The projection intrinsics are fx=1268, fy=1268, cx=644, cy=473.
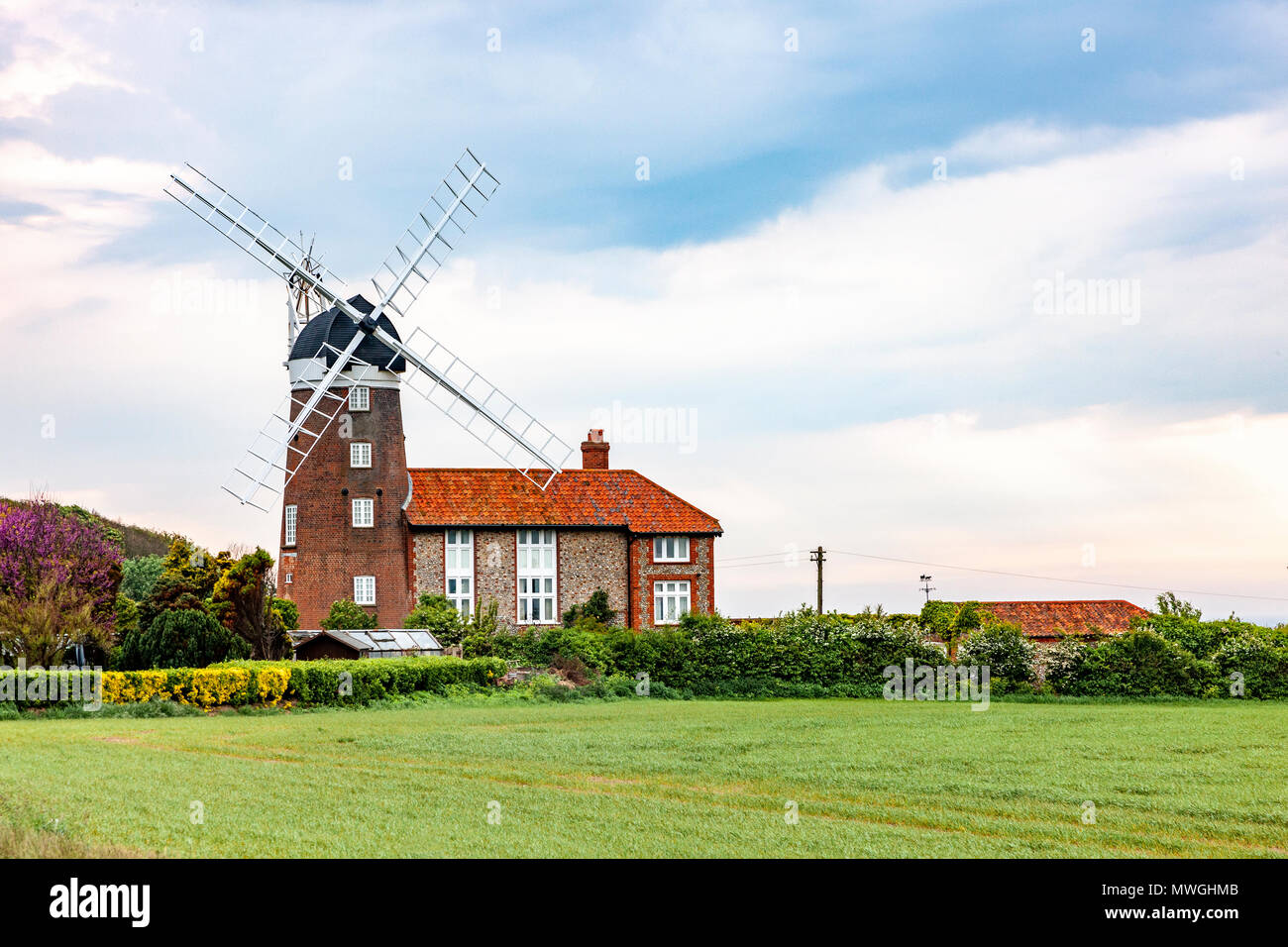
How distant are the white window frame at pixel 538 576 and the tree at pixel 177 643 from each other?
667 inches

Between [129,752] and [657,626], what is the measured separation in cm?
2888

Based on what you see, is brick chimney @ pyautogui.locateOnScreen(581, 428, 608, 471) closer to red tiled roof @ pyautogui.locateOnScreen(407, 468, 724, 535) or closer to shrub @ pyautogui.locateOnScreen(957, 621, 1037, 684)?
red tiled roof @ pyautogui.locateOnScreen(407, 468, 724, 535)

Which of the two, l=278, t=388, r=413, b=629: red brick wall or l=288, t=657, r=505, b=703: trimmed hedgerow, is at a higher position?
l=278, t=388, r=413, b=629: red brick wall

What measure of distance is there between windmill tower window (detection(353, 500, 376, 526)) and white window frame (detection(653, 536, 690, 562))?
10609 millimetres

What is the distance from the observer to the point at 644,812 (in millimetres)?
14164

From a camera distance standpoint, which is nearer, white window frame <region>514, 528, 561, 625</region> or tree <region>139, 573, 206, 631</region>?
tree <region>139, 573, 206, 631</region>

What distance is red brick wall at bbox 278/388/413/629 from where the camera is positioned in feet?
148

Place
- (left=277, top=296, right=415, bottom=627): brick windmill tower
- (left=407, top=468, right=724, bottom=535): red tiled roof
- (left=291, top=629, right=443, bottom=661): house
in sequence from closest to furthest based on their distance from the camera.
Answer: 1. (left=291, top=629, right=443, bottom=661): house
2. (left=277, top=296, right=415, bottom=627): brick windmill tower
3. (left=407, top=468, right=724, bottom=535): red tiled roof

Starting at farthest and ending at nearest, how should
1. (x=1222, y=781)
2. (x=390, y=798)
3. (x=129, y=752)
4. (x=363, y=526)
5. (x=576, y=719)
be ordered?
(x=363, y=526), (x=576, y=719), (x=129, y=752), (x=1222, y=781), (x=390, y=798)

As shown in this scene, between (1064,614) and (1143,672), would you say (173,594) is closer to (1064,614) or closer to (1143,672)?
(1143,672)

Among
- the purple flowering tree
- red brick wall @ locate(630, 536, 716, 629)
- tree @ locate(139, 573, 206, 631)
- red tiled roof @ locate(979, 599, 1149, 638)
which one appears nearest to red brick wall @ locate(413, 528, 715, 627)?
red brick wall @ locate(630, 536, 716, 629)

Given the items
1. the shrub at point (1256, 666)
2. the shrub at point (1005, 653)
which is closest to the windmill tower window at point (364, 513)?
the shrub at point (1005, 653)
